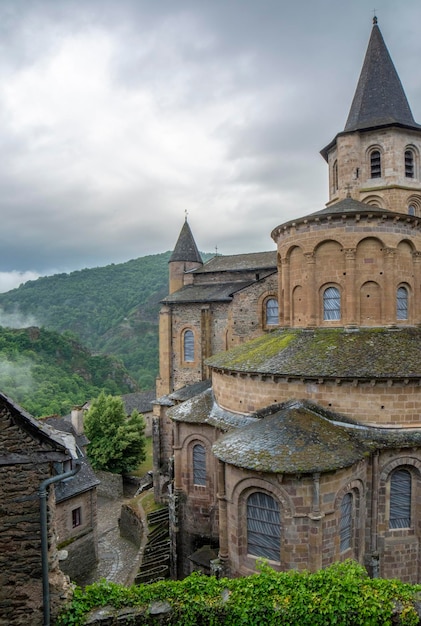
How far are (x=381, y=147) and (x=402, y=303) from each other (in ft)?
38.4

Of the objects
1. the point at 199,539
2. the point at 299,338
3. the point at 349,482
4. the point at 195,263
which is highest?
the point at 195,263

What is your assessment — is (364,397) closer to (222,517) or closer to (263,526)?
(263,526)

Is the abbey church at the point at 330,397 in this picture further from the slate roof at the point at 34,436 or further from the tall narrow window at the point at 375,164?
the slate roof at the point at 34,436

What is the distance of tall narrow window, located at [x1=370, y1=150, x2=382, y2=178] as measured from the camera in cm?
2324

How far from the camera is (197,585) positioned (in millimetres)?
7996

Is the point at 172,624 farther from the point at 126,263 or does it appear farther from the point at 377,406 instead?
the point at 126,263

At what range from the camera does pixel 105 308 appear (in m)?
114

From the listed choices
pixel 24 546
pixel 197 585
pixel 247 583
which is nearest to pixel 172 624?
pixel 197 585

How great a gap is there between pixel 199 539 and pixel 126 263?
446 feet

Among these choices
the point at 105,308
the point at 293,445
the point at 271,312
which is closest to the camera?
the point at 293,445

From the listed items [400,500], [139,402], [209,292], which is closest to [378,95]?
[209,292]

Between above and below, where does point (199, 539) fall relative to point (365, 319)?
below

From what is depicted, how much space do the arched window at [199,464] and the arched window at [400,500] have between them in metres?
→ 7.48

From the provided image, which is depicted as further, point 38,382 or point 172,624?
point 38,382
